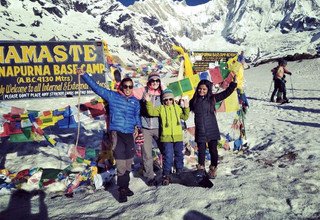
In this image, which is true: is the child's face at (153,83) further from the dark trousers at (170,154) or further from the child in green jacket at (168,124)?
the dark trousers at (170,154)

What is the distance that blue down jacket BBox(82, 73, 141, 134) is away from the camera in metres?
5.41

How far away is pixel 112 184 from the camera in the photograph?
628 cm

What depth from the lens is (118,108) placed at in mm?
5441

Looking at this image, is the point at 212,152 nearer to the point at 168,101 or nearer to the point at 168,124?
the point at 168,124

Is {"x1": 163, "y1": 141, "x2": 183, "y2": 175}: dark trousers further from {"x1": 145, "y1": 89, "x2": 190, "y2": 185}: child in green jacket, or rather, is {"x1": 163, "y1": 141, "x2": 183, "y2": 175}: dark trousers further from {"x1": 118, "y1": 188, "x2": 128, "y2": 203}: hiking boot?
{"x1": 118, "y1": 188, "x2": 128, "y2": 203}: hiking boot

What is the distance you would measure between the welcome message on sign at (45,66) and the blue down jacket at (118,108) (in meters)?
2.11

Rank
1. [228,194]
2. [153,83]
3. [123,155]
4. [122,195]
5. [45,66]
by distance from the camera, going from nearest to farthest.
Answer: [228,194] < [122,195] < [123,155] < [153,83] < [45,66]

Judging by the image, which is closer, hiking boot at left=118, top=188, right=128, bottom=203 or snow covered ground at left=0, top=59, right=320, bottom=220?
snow covered ground at left=0, top=59, right=320, bottom=220

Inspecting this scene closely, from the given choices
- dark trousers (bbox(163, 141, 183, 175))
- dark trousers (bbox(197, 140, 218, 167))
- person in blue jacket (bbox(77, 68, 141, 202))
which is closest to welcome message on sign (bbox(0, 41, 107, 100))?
person in blue jacket (bbox(77, 68, 141, 202))

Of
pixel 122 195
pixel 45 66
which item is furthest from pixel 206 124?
pixel 45 66

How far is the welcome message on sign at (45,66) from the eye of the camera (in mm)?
7203

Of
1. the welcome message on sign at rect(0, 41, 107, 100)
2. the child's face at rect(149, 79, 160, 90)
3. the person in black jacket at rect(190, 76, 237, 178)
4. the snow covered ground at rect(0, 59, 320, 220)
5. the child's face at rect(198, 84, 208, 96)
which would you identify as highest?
the welcome message on sign at rect(0, 41, 107, 100)

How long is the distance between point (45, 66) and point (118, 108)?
2.99 m

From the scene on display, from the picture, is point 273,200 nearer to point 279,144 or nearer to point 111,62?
point 279,144
